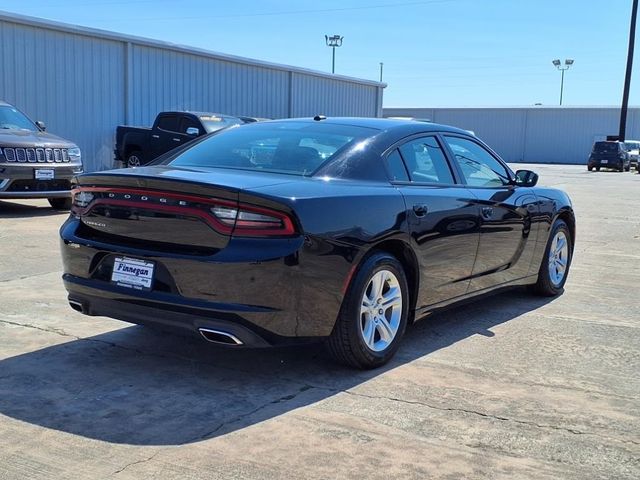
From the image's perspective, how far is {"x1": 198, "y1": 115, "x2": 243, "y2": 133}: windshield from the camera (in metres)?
16.2

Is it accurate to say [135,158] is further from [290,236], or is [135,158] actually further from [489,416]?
[489,416]

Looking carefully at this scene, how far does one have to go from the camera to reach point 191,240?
3836 mm

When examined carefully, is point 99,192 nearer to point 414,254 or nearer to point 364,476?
point 414,254

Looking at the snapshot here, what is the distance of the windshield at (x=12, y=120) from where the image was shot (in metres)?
11.7

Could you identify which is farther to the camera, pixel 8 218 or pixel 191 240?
pixel 8 218

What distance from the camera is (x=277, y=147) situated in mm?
4770

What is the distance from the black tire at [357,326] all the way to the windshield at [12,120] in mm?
9179

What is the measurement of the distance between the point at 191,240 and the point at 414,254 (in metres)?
1.51

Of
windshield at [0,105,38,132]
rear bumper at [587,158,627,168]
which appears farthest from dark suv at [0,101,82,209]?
rear bumper at [587,158,627,168]

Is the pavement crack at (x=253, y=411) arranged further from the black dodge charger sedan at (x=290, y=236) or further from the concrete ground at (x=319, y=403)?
the black dodge charger sedan at (x=290, y=236)

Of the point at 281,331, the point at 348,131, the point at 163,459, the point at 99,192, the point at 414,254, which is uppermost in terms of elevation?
the point at 348,131

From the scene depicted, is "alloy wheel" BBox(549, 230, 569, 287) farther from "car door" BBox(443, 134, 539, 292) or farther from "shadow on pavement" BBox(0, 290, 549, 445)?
"shadow on pavement" BBox(0, 290, 549, 445)

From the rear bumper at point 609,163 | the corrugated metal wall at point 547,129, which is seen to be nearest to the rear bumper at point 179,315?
the rear bumper at point 609,163

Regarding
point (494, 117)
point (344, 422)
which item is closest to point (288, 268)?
point (344, 422)
